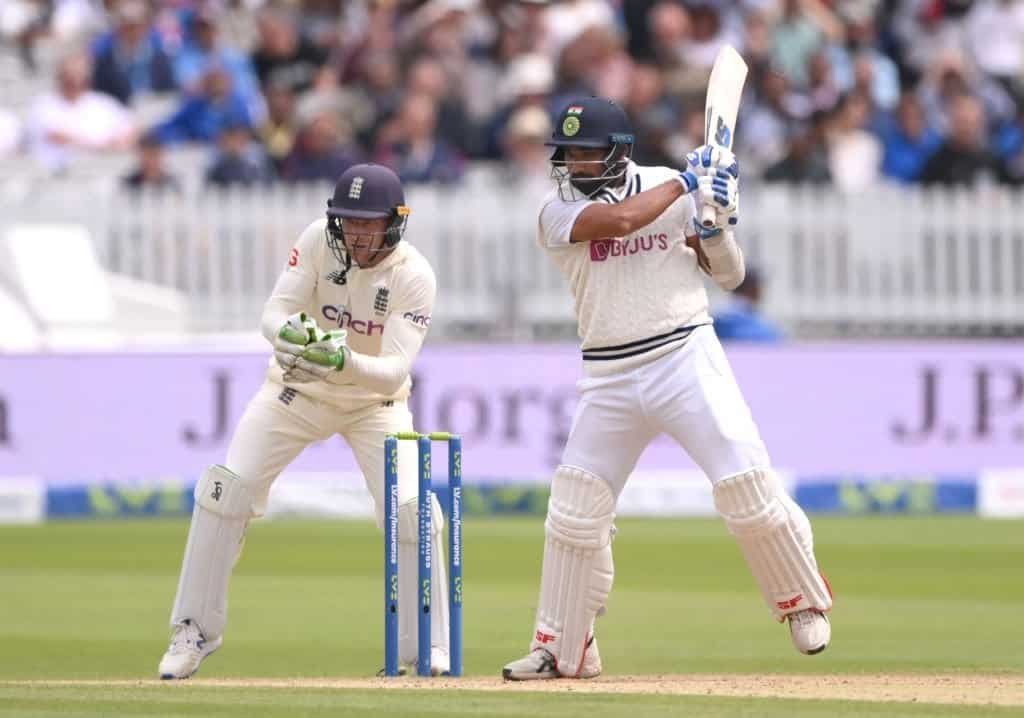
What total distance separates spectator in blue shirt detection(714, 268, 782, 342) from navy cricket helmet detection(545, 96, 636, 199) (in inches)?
268

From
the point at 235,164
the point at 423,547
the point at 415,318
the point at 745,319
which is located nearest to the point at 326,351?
the point at 415,318

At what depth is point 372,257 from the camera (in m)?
7.09

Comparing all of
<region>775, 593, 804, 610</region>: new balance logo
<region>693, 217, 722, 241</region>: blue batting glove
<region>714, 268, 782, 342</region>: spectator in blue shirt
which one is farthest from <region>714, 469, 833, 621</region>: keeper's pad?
<region>714, 268, 782, 342</region>: spectator in blue shirt

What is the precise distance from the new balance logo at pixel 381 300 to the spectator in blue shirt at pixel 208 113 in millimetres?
7952

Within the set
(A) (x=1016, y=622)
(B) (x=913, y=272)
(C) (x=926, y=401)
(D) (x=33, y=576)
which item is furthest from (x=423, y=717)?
(B) (x=913, y=272)

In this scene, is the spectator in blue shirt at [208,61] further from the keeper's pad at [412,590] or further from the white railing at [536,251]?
the keeper's pad at [412,590]

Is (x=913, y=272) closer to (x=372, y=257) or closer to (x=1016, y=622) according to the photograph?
(x=1016, y=622)

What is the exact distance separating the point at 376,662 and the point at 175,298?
7.08 m

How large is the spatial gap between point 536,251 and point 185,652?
24.8ft

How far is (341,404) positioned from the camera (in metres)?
7.20

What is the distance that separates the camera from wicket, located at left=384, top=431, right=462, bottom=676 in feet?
22.4

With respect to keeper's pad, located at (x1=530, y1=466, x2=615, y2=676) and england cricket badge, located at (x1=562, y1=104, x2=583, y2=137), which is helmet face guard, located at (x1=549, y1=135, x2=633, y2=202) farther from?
keeper's pad, located at (x1=530, y1=466, x2=615, y2=676)

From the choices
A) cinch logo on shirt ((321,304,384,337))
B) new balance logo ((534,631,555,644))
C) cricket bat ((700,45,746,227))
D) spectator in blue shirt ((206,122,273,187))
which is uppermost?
spectator in blue shirt ((206,122,273,187))

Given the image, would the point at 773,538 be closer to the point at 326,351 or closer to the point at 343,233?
the point at 326,351
